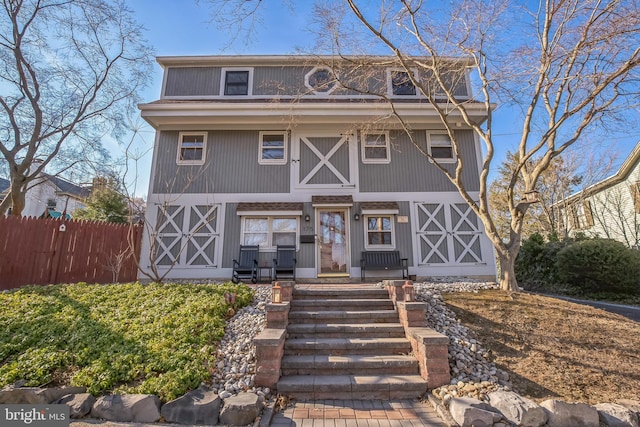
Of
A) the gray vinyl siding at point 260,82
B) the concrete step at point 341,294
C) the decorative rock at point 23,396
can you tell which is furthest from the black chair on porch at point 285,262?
the gray vinyl siding at point 260,82

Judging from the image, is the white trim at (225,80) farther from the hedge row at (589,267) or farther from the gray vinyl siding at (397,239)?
the hedge row at (589,267)

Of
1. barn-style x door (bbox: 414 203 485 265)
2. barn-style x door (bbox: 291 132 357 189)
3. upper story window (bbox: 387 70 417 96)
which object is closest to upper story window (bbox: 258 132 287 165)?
barn-style x door (bbox: 291 132 357 189)

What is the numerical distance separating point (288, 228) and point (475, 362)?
233 inches

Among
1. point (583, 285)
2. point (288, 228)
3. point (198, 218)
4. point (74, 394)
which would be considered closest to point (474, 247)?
point (583, 285)

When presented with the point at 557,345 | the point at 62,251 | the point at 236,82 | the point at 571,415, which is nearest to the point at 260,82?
the point at 236,82

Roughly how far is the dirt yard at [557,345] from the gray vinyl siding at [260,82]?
7727 mm

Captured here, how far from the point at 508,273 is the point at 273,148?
279 inches

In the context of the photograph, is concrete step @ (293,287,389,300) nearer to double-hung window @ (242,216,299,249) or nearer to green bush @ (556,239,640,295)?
double-hung window @ (242,216,299,249)

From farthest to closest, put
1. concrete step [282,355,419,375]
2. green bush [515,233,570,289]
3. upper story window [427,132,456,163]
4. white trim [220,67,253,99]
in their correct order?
green bush [515,233,570,289] → white trim [220,67,253,99] → upper story window [427,132,456,163] → concrete step [282,355,419,375]

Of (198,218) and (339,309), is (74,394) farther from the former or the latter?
(198,218)

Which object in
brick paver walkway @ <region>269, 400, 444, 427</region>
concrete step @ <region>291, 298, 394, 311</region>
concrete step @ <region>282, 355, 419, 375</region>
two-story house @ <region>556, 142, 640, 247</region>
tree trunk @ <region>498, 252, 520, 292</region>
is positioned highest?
two-story house @ <region>556, 142, 640, 247</region>

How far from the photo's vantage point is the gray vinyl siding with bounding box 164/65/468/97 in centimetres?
1008

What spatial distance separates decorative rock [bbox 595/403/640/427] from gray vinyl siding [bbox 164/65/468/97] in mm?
9526

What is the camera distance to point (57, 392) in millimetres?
3049
